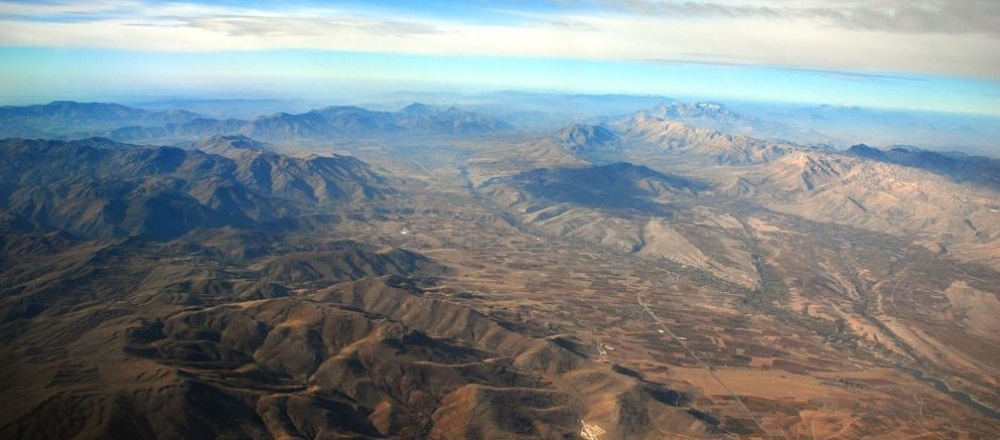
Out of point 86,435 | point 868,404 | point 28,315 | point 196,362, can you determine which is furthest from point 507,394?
point 28,315

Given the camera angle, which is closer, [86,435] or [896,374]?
[86,435]

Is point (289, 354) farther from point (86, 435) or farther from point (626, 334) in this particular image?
point (626, 334)

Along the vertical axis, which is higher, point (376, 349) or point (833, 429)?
point (376, 349)

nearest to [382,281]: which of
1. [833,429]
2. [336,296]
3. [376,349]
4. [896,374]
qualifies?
[336,296]

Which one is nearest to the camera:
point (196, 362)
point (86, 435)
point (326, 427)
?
point (86, 435)

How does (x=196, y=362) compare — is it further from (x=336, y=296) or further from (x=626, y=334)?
(x=626, y=334)

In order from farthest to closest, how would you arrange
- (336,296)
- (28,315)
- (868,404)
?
(336,296) → (28,315) → (868,404)

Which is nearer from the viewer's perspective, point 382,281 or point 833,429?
point 833,429

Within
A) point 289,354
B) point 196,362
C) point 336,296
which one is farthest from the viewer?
point 336,296

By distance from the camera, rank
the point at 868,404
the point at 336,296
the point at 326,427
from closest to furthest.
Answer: the point at 326,427, the point at 868,404, the point at 336,296
